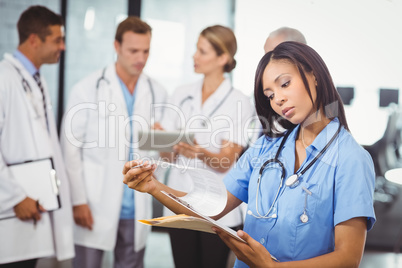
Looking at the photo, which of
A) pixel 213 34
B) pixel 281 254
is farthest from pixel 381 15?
pixel 281 254

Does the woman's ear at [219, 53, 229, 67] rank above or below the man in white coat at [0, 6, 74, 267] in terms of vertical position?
above

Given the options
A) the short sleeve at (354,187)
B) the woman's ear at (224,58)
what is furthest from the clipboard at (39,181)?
the short sleeve at (354,187)

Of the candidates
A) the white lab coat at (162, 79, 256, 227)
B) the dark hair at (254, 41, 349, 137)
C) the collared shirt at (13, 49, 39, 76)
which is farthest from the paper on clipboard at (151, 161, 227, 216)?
the collared shirt at (13, 49, 39, 76)

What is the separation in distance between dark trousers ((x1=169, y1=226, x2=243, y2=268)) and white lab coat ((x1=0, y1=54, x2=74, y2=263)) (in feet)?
1.77

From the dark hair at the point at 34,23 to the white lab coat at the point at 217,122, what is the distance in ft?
2.58

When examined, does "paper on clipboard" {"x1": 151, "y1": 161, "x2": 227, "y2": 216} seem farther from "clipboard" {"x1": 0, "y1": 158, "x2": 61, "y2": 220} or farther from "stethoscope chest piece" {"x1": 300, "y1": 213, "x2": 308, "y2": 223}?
"clipboard" {"x1": 0, "y1": 158, "x2": 61, "y2": 220}

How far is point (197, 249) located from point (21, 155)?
94 centimetres

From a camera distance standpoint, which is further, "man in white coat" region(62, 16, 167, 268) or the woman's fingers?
"man in white coat" region(62, 16, 167, 268)

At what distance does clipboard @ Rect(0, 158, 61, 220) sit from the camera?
6.44 ft

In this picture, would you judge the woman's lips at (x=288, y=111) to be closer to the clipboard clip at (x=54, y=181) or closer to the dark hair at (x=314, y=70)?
the dark hair at (x=314, y=70)

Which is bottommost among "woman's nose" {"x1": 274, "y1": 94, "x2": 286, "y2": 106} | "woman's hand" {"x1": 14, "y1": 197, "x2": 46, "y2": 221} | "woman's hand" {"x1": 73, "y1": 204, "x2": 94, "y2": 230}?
"woman's hand" {"x1": 73, "y1": 204, "x2": 94, "y2": 230}

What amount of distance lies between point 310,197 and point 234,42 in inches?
46.4

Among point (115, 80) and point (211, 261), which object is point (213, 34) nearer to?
point (115, 80)

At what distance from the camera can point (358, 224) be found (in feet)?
3.46
